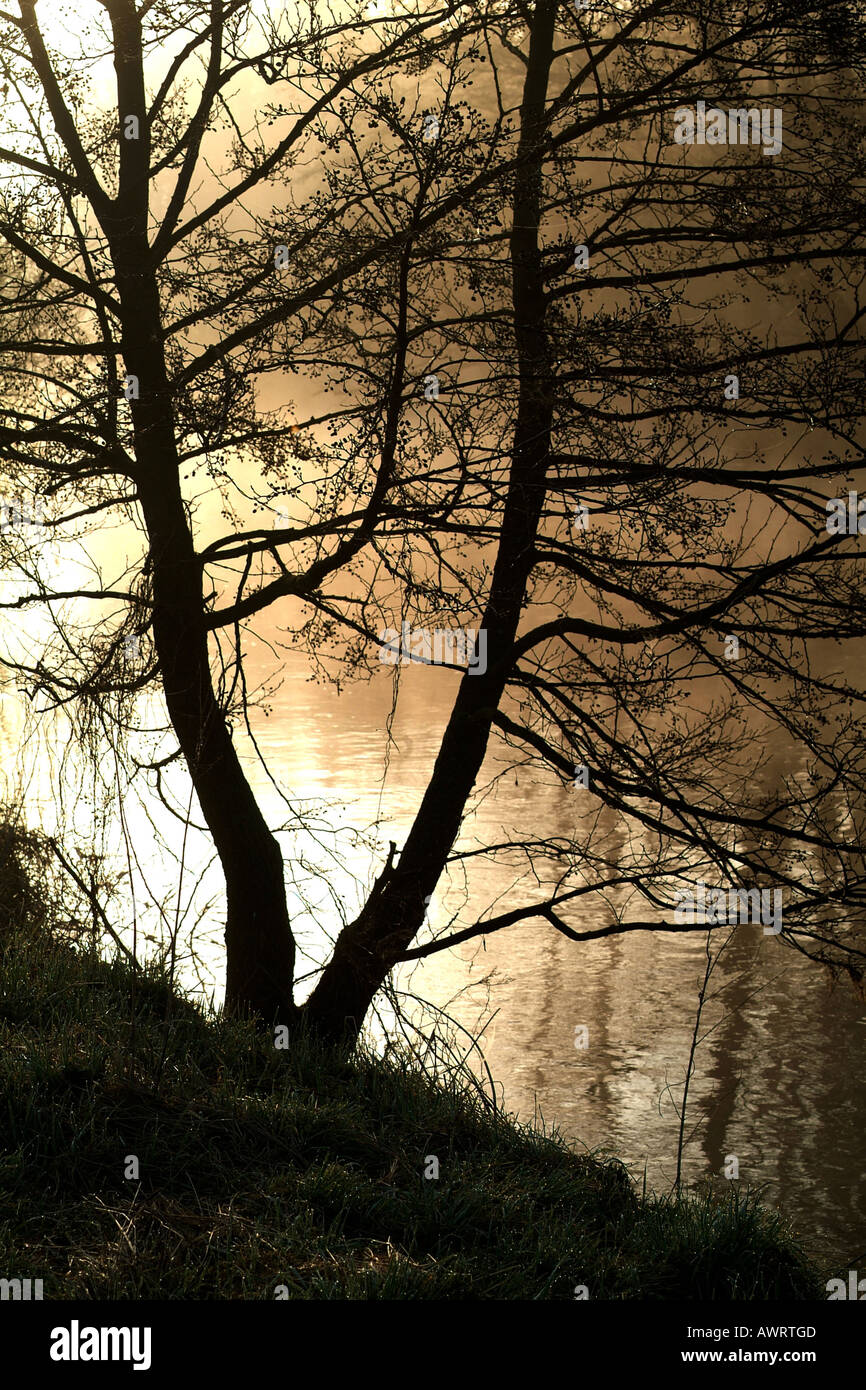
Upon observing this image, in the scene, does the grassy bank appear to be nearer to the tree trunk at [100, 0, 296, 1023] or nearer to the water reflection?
the tree trunk at [100, 0, 296, 1023]

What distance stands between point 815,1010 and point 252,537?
33336 millimetres

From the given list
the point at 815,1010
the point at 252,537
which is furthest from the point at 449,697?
the point at 252,537

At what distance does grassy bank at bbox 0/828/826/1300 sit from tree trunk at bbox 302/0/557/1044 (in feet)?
4.57

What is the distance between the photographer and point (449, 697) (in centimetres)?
9962

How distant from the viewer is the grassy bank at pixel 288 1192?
352 cm

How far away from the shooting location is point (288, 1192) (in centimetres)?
404

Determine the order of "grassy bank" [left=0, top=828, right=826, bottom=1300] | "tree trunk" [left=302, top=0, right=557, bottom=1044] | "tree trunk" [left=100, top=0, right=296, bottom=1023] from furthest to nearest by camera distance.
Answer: "tree trunk" [left=100, top=0, right=296, bottom=1023] < "tree trunk" [left=302, top=0, right=557, bottom=1044] < "grassy bank" [left=0, top=828, right=826, bottom=1300]

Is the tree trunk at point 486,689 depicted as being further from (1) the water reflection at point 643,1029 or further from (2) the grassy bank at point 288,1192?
(1) the water reflection at point 643,1029

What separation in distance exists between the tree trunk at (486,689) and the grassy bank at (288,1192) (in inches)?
54.9

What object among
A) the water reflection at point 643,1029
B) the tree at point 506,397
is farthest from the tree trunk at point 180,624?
the water reflection at point 643,1029

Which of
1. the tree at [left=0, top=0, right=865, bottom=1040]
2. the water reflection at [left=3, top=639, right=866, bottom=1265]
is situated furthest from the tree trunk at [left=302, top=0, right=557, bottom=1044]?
the water reflection at [left=3, top=639, right=866, bottom=1265]

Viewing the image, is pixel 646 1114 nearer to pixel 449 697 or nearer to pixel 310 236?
pixel 310 236

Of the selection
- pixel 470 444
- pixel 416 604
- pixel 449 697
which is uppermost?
pixel 449 697

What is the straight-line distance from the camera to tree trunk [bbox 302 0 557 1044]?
607cm
